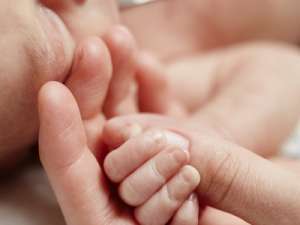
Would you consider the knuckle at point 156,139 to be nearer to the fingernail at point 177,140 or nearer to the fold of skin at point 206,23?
the fingernail at point 177,140

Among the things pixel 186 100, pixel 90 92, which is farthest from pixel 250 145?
pixel 90 92

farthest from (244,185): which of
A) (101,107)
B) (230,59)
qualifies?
(230,59)

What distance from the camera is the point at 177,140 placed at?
1.58ft

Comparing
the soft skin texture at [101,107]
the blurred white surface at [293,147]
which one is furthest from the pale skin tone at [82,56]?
the blurred white surface at [293,147]

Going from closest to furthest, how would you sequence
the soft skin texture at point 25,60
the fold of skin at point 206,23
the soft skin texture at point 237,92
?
1. the soft skin texture at point 25,60
2. the soft skin texture at point 237,92
3. the fold of skin at point 206,23

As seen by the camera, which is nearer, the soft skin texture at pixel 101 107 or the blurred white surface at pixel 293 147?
the soft skin texture at pixel 101 107

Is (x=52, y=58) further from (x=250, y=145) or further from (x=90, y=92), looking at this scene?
(x=250, y=145)

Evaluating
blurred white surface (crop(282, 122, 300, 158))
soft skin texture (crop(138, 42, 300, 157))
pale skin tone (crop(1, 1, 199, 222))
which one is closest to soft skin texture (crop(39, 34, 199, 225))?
pale skin tone (crop(1, 1, 199, 222))

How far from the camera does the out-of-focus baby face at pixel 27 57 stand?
0.44 meters

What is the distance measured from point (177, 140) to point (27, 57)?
0.50 feet

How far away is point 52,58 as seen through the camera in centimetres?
47

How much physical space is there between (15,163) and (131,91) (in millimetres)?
171

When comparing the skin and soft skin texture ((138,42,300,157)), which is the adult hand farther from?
soft skin texture ((138,42,300,157))

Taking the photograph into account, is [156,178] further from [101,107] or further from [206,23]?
[206,23]
